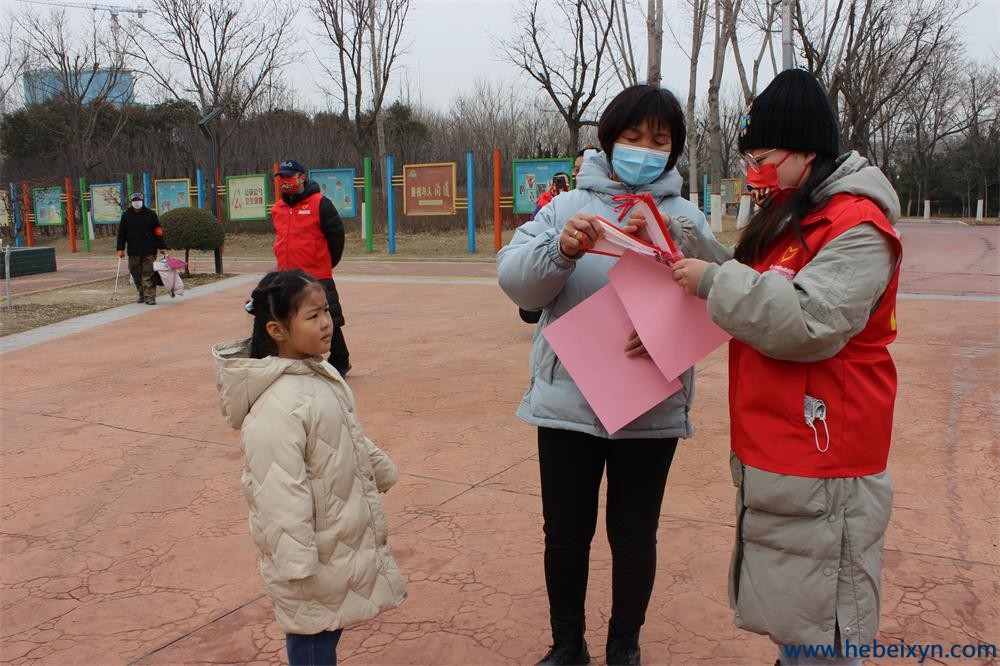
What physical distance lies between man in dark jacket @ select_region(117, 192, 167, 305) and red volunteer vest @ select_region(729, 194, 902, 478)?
11953 millimetres

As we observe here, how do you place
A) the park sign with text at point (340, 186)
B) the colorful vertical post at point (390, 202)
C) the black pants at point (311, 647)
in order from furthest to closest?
1. the park sign with text at point (340, 186)
2. the colorful vertical post at point (390, 202)
3. the black pants at point (311, 647)

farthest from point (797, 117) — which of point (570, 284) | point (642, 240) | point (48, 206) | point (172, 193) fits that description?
point (48, 206)

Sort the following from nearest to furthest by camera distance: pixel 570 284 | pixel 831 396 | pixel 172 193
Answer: pixel 831 396
pixel 570 284
pixel 172 193

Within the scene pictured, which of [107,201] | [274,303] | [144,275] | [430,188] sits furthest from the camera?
[107,201]

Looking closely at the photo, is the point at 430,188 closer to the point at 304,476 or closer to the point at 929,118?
the point at 304,476

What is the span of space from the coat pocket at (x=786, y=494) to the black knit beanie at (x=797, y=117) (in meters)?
0.76

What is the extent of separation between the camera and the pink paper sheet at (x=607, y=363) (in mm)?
2322

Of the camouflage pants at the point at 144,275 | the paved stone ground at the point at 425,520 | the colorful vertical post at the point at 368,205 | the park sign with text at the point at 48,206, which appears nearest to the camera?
the paved stone ground at the point at 425,520

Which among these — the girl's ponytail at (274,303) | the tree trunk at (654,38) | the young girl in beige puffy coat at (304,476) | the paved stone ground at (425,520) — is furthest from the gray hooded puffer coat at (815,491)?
the tree trunk at (654,38)

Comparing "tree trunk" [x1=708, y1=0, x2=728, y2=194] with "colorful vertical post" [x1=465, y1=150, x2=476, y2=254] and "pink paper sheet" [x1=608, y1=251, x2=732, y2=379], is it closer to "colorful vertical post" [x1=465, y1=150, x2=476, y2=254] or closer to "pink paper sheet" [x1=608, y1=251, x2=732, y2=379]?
"colorful vertical post" [x1=465, y1=150, x2=476, y2=254]

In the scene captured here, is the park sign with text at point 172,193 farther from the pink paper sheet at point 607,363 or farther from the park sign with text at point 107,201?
the pink paper sheet at point 607,363

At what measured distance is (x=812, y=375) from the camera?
1858mm

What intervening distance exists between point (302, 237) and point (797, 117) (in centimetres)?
499

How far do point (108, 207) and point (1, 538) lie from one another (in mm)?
25644
